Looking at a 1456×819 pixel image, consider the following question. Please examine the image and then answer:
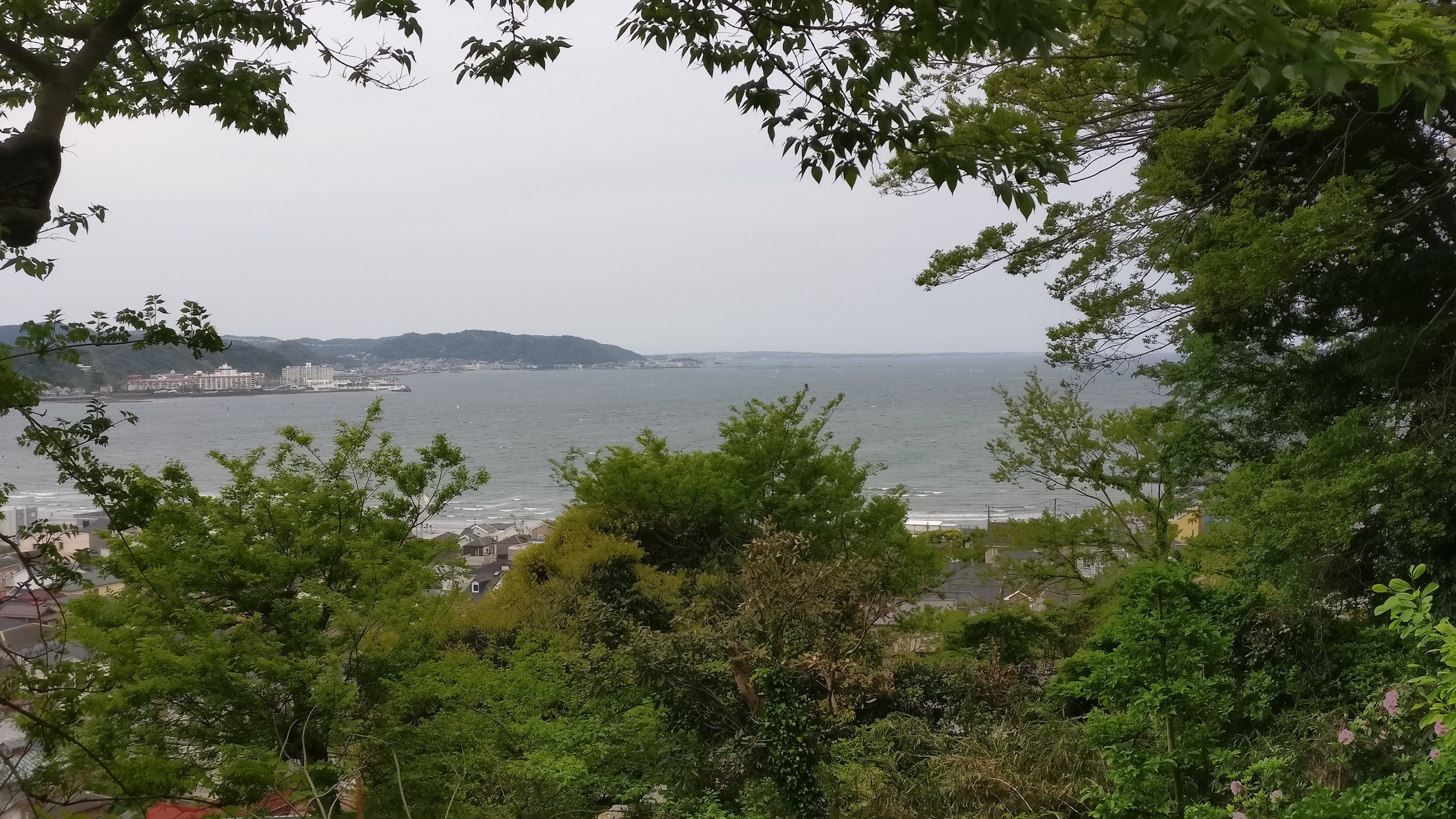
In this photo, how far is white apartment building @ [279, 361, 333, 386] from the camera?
98.5ft

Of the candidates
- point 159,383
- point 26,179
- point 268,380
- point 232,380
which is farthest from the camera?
point 268,380

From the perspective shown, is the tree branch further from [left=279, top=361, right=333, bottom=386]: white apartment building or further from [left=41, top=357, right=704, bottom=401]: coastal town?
[left=279, top=361, right=333, bottom=386]: white apartment building

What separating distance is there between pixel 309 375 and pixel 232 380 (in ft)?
74.7

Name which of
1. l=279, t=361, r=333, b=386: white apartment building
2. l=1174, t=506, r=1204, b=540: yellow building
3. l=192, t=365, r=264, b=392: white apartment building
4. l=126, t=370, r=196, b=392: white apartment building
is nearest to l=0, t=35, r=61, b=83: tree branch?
l=126, t=370, r=196, b=392: white apartment building

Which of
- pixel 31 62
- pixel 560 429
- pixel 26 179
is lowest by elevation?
pixel 560 429

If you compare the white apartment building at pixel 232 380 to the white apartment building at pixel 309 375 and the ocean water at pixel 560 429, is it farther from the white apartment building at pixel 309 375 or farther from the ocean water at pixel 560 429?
the white apartment building at pixel 309 375

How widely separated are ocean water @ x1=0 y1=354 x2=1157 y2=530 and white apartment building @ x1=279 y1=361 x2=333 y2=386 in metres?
4.18

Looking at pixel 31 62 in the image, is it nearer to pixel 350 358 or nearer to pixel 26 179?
pixel 26 179

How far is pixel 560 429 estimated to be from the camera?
211 ft

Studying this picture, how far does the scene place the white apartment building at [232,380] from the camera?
14508mm

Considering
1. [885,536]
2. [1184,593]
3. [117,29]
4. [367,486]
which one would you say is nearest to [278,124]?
[117,29]

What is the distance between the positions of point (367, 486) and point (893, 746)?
16.8ft

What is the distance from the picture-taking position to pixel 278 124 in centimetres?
288

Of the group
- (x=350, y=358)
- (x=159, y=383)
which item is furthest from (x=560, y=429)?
(x=159, y=383)
